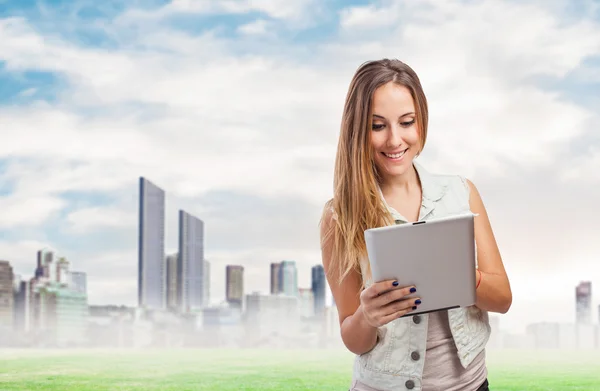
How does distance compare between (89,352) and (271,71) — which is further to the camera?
(271,71)

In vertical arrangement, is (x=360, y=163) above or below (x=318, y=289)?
above

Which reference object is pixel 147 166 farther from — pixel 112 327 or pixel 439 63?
pixel 439 63

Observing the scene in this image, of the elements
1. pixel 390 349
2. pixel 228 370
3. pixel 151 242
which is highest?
pixel 151 242

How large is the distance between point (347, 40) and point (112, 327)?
4359mm

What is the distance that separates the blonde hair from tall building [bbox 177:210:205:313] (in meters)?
8.23

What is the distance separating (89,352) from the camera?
300 inches

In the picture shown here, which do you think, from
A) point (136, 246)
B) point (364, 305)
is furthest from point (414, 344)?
point (136, 246)

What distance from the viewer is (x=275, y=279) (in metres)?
9.41

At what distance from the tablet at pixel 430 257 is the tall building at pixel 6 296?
816 centimetres

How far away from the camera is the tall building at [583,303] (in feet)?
Answer: 24.5

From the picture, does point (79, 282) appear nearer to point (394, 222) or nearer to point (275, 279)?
point (275, 279)

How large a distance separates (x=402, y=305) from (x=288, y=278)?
27.1 feet

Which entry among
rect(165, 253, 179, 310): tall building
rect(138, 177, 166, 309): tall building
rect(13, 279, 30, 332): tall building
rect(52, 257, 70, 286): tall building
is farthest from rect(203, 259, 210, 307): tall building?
rect(13, 279, 30, 332): tall building

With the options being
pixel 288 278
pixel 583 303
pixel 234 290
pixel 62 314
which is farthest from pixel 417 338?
pixel 62 314
